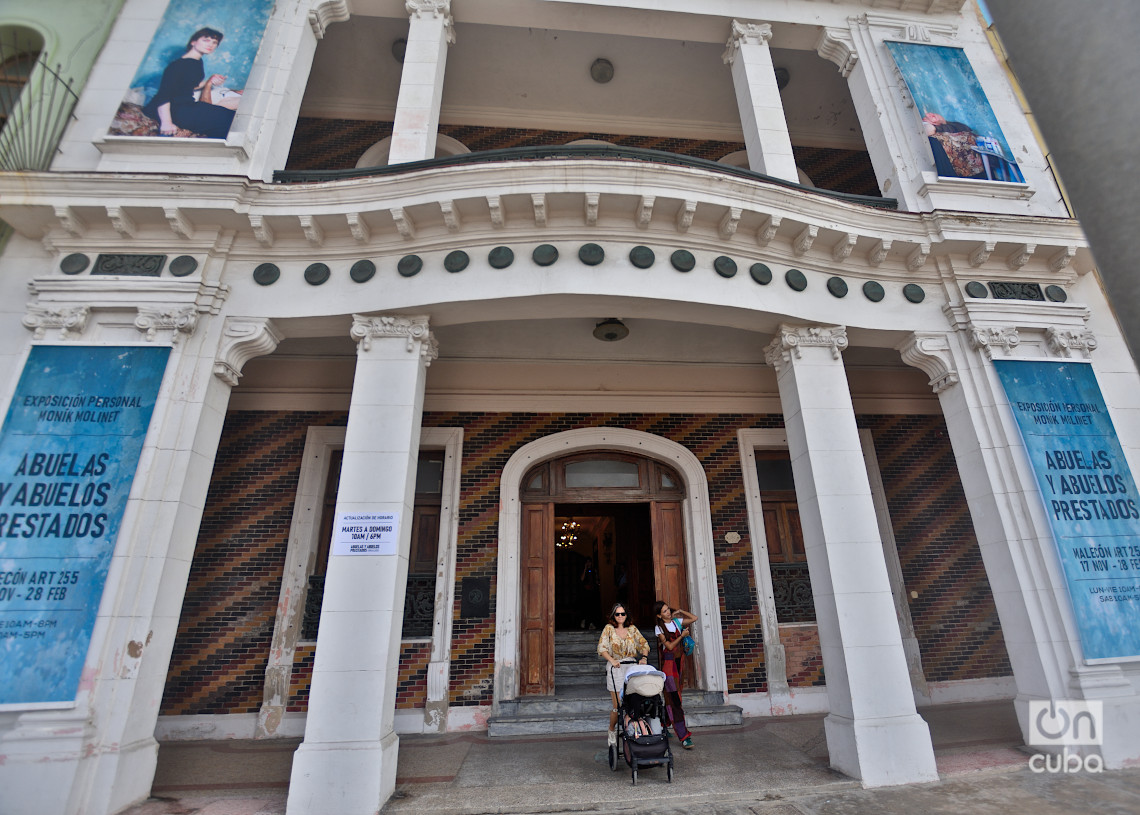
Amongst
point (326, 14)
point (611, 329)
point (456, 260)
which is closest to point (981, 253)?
Answer: point (611, 329)

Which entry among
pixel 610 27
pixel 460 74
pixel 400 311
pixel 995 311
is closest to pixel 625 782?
pixel 400 311

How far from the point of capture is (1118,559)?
6.73m

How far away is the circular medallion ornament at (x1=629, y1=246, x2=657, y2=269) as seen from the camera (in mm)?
6980

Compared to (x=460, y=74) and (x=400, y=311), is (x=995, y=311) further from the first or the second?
(x=460, y=74)

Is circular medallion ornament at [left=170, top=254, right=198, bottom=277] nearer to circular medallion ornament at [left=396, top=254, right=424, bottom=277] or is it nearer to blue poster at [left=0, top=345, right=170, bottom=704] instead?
blue poster at [left=0, top=345, right=170, bottom=704]

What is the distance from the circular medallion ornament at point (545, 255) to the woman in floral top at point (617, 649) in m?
4.21

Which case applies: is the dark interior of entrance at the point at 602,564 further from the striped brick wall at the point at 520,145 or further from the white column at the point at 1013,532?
the striped brick wall at the point at 520,145

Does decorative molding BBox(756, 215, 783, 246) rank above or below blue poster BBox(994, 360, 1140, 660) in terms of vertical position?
above

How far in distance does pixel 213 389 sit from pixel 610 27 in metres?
8.51

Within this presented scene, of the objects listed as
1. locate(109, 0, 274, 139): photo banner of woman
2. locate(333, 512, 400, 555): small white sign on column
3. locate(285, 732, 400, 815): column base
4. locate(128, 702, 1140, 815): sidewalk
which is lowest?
locate(128, 702, 1140, 815): sidewalk

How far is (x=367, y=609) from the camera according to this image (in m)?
5.77

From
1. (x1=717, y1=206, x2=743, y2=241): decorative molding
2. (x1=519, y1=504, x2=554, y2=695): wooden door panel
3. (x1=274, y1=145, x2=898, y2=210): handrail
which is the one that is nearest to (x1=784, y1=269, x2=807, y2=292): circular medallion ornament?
(x1=717, y1=206, x2=743, y2=241): decorative molding

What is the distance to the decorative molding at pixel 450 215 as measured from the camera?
22.1 ft

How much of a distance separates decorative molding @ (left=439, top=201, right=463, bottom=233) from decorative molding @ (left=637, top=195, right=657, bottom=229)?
88.9 inches
